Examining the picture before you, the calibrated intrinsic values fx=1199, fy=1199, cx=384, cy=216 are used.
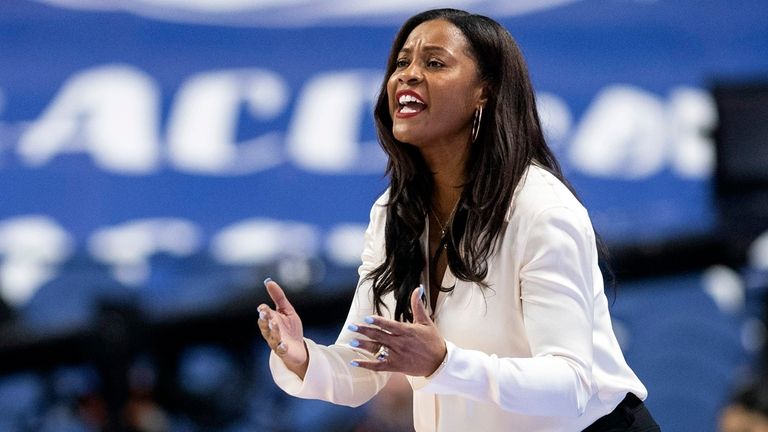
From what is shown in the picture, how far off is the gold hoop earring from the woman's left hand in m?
0.42

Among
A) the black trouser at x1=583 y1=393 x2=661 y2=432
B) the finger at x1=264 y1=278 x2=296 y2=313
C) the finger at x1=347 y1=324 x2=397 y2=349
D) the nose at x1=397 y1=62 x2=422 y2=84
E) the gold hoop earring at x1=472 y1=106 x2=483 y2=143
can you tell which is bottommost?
the black trouser at x1=583 y1=393 x2=661 y2=432

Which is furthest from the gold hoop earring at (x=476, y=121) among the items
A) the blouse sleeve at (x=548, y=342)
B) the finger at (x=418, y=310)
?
the finger at (x=418, y=310)

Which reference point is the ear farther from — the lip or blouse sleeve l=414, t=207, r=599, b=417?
blouse sleeve l=414, t=207, r=599, b=417

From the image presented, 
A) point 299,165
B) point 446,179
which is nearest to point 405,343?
point 446,179

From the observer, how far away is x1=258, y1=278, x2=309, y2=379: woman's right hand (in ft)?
6.84

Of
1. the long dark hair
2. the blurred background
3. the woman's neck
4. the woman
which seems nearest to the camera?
the woman

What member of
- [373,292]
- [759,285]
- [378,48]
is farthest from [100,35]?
[373,292]

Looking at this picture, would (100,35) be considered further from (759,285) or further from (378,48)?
(759,285)

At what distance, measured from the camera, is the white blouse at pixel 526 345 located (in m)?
1.87

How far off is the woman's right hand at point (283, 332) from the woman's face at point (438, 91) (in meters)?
0.36

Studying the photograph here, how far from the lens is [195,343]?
178 inches

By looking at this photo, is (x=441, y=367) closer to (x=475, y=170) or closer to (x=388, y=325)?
(x=388, y=325)

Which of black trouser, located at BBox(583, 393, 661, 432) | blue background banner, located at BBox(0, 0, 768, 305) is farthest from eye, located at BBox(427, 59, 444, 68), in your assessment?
blue background banner, located at BBox(0, 0, 768, 305)

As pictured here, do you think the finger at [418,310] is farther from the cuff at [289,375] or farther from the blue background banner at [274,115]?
the blue background banner at [274,115]
